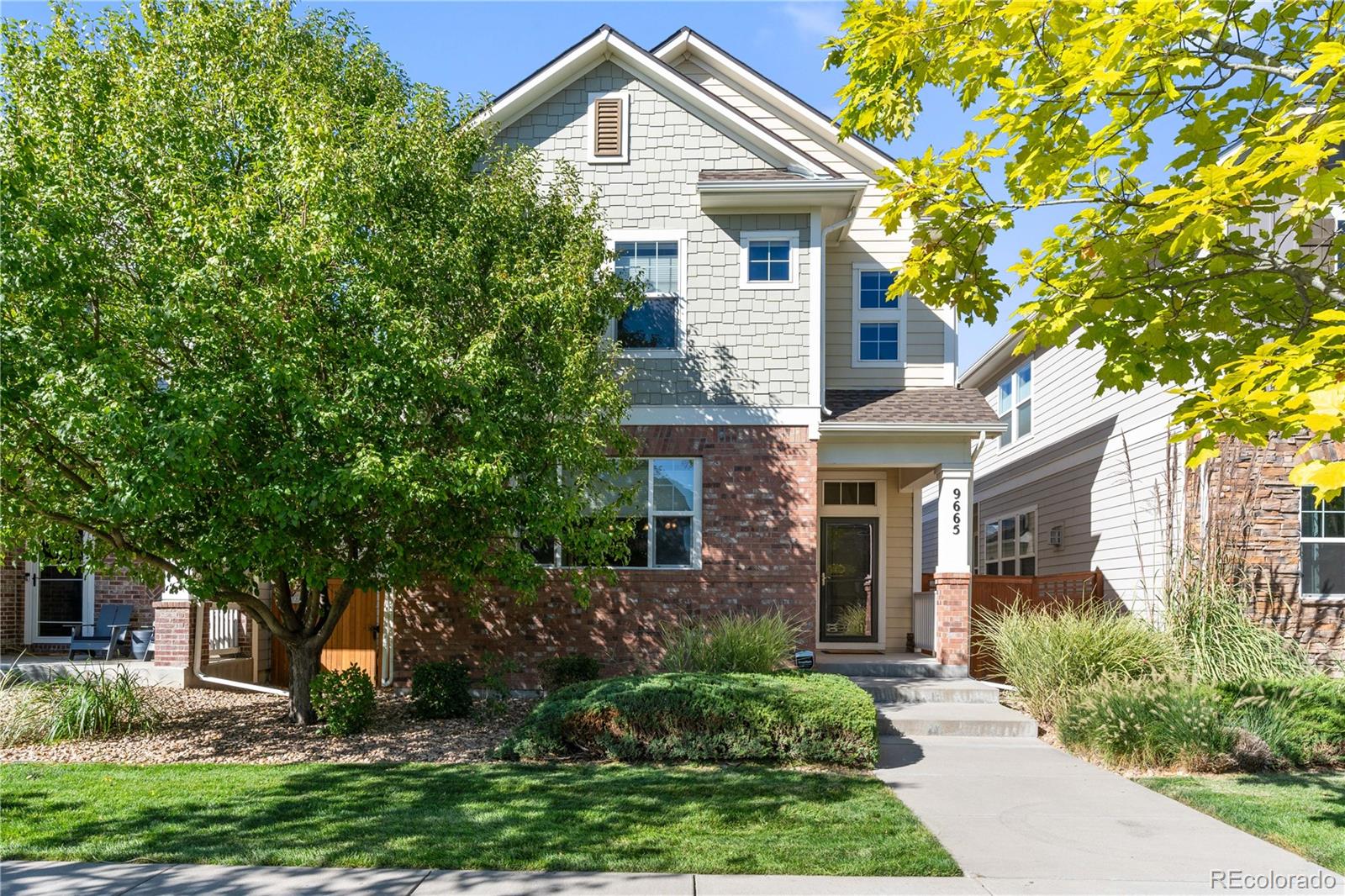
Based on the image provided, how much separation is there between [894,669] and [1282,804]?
215 inches

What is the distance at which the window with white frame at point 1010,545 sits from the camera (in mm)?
18812

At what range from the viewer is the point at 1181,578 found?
38.1 ft

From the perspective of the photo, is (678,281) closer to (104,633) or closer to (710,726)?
(710,726)

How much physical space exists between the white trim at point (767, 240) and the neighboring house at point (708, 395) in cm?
2

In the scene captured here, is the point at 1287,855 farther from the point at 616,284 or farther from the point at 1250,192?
the point at 616,284

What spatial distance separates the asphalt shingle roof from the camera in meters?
13.4

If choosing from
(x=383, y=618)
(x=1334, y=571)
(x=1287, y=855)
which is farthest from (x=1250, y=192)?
(x=383, y=618)

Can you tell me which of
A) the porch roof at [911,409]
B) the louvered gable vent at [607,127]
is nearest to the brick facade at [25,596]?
the louvered gable vent at [607,127]

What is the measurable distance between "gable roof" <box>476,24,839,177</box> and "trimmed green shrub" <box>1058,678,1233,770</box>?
756 cm

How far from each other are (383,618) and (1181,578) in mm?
10297

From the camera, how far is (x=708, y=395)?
43.8 ft

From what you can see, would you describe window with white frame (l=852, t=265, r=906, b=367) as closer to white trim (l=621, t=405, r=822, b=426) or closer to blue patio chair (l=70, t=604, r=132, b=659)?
white trim (l=621, t=405, r=822, b=426)

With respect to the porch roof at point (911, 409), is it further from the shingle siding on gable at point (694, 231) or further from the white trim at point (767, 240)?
the white trim at point (767, 240)

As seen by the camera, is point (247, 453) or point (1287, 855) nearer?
point (1287, 855)
